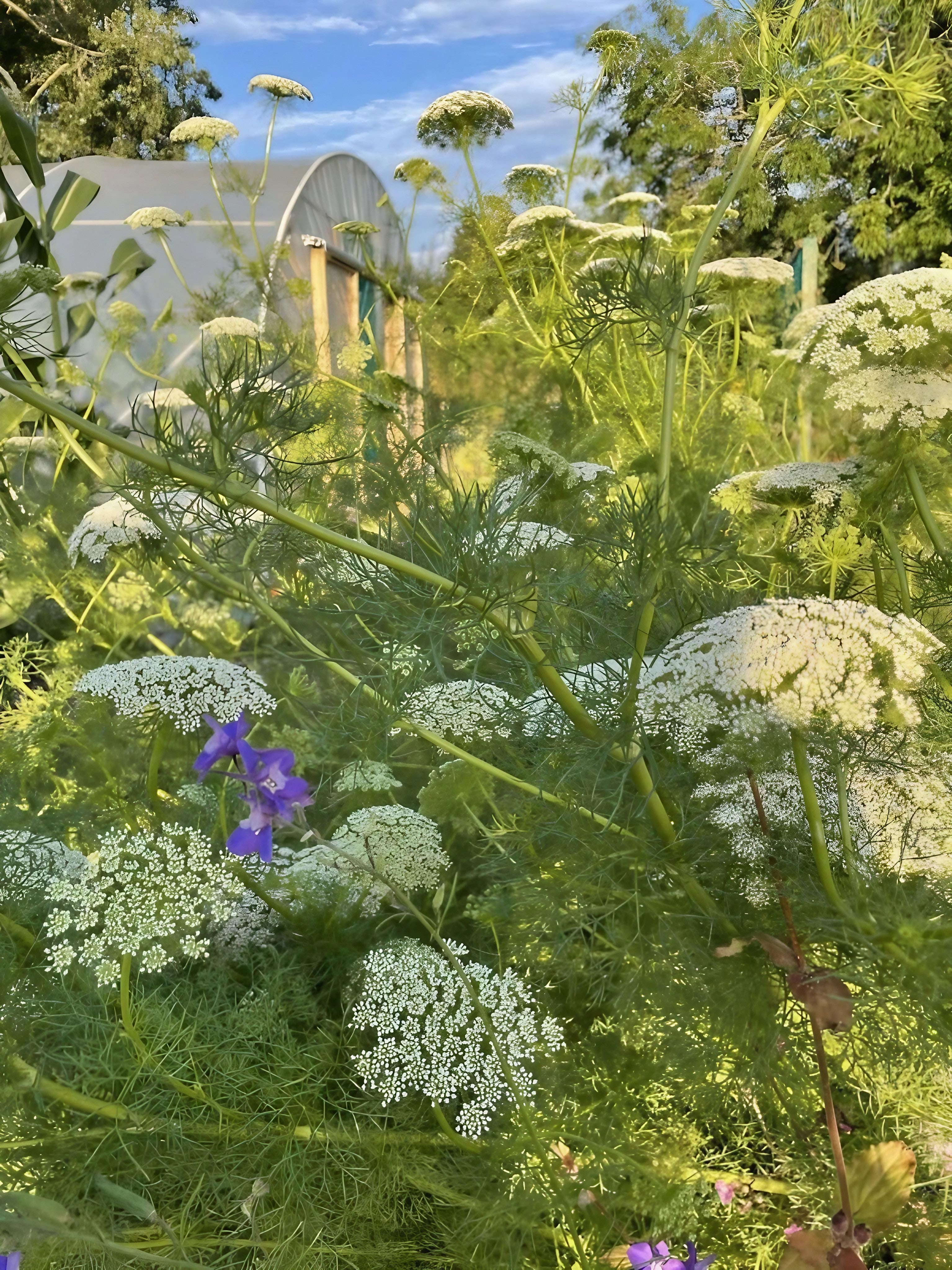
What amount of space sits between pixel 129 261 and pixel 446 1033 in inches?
175

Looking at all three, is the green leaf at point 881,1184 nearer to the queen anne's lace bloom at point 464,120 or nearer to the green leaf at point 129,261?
the queen anne's lace bloom at point 464,120

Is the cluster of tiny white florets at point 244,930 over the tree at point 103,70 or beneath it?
beneath

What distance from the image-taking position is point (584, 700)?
1497 millimetres

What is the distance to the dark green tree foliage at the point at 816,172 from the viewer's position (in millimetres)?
4262

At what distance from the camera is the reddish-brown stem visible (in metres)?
1.17

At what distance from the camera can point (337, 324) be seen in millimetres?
9836

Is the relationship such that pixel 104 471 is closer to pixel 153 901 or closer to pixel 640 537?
pixel 153 901

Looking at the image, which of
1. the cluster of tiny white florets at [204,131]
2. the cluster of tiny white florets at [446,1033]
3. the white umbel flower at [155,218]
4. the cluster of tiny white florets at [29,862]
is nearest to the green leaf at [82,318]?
the white umbel flower at [155,218]

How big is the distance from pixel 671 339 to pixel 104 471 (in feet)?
4.48

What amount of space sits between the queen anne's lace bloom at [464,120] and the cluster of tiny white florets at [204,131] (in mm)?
1404

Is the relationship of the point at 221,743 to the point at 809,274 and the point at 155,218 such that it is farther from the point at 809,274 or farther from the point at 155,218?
the point at 809,274

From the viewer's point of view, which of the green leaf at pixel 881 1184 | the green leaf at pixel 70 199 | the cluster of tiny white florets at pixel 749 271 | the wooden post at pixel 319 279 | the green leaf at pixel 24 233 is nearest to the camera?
the green leaf at pixel 881 1184

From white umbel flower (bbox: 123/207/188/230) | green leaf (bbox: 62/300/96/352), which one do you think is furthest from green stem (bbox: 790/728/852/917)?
white umbel flower (bbox: 123/207/188/230)

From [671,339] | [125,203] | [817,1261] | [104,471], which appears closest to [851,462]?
[671,339]
